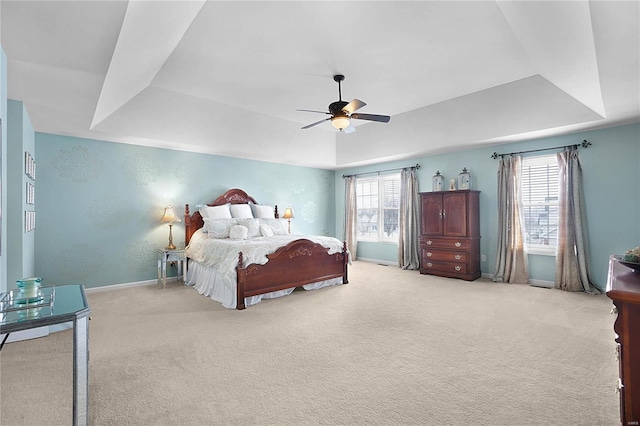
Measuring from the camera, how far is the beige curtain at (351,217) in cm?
811

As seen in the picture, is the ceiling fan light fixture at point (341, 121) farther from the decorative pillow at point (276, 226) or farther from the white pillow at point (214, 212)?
the white pillow at point (214, 212)

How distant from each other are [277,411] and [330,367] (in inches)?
25.7

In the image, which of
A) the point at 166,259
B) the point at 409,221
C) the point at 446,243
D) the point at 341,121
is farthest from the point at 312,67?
the point at 409,221

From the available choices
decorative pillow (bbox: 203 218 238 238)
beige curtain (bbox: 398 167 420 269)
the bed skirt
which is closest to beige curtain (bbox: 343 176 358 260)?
beige curtain (bbox: 398 167 420 269)

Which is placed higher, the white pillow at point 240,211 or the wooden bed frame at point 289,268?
the white pillow at point 240,211

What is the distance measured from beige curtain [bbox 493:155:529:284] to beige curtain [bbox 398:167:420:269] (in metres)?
1.59

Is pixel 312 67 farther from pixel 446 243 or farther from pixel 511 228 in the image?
pixel 511 228

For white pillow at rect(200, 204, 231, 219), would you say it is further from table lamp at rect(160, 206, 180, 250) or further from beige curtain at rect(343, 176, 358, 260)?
beige curtain at rect(343, 176, 358, 260)

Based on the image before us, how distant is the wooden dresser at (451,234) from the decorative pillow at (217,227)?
12.2ft

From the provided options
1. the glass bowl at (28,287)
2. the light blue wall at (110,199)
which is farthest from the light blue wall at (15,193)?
the glass bowl at (28,287)

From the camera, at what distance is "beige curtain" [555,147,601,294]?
4.79 meters

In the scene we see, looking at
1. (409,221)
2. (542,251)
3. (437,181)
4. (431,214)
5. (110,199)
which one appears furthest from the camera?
(409,221)

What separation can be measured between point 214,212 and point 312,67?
10.4ft

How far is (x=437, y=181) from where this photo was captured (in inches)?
253
